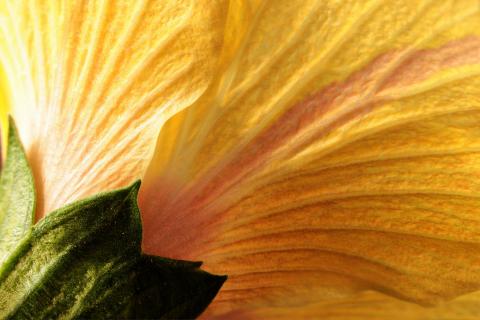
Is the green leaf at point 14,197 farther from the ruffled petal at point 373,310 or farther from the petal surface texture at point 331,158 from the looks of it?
the ruffled petal at point 373,310

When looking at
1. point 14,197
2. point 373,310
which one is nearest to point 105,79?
point 14,197

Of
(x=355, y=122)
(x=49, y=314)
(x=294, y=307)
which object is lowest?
(x=49, y=314)

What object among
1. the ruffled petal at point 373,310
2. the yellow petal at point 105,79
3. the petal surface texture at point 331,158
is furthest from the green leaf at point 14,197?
the ruffled petal at point 373,310

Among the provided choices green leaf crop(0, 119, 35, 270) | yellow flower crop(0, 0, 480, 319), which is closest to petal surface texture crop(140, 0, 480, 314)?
yellow flower crop(0, 0, 480, 319)

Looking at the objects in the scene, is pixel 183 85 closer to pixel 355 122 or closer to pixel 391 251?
pixel 355 122

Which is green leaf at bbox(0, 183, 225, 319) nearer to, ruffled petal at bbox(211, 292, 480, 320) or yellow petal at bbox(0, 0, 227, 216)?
yellow petal at bbox(0, 0, 227, 216)

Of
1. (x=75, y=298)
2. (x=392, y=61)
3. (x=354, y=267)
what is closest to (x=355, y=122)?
(x=392, y=61)

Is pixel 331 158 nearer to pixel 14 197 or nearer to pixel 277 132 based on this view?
pixel 277 132
